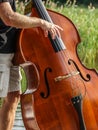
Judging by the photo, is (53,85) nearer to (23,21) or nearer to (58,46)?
(58,46)

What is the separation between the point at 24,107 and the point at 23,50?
1.21ft

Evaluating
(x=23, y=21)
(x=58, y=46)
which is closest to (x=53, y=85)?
(x=58, y=46)

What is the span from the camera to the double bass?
13.6ft

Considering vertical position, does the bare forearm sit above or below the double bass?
above

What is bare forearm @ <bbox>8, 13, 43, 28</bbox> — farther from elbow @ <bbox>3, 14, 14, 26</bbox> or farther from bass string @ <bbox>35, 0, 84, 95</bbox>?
bass string @ <bbox>35, 0, 84, 95</bbox>

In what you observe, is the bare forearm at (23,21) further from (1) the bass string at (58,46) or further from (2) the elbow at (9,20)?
(1) the bass string at (58,46)

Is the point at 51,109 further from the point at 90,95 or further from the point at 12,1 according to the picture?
the point at 12,1

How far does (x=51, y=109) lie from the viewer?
4148 millimetres

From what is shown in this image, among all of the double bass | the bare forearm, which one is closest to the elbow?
the bare forearm

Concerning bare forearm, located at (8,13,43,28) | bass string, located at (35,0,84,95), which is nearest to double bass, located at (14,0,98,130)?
bass string, located at (35,0,84,95)

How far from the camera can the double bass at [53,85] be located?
13.6ft

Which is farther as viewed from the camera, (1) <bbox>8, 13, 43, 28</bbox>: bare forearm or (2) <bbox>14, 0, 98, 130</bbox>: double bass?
(2) <bbox>14, 0, 98, 130</bbox>: double bass

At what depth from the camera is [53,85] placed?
4.19 meters

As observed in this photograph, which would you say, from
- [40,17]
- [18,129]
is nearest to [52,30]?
[40,17]
